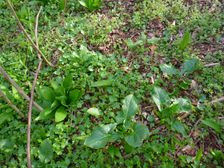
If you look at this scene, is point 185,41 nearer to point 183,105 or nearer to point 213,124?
point 183,105

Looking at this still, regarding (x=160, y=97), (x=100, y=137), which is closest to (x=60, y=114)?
(x=100, y=137)

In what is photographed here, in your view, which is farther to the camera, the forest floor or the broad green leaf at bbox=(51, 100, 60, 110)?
the broad green leaf at bbox=(51, 100, 60, 110)

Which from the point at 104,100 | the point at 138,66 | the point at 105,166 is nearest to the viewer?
the point at 105,166

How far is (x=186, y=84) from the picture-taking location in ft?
10.6

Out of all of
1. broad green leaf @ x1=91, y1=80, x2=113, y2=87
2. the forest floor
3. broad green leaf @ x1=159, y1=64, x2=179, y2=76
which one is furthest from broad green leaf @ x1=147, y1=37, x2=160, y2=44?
broad green leaf @ x1=91, y1=80, x2=113, y2=87

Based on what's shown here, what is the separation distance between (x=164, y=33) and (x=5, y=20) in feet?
6.21

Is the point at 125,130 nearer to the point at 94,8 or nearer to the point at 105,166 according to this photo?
the point at 105,166

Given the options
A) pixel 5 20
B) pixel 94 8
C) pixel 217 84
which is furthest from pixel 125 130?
pixel 5 20

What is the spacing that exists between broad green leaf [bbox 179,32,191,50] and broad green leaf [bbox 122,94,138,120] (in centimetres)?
97

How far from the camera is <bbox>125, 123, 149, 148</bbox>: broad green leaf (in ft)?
8.95

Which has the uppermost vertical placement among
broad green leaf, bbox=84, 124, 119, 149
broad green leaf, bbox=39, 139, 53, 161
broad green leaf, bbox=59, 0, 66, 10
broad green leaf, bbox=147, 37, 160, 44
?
broad green leaf, bbox=59, 0, 66, 10

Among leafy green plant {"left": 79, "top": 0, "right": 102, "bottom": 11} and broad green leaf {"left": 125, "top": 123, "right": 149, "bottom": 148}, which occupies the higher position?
leafy green plant {"left": 79, "top": 0, "right": 102, "bottom": 11}

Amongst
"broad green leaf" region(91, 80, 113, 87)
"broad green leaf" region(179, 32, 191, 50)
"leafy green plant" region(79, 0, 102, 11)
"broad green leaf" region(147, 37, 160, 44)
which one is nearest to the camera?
"broad green leaf" region(91, 80, 113, 87)

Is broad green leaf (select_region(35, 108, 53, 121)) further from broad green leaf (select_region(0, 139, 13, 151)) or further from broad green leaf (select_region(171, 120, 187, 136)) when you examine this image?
broad green leaf (select_region(171, 120, 187, 136))
